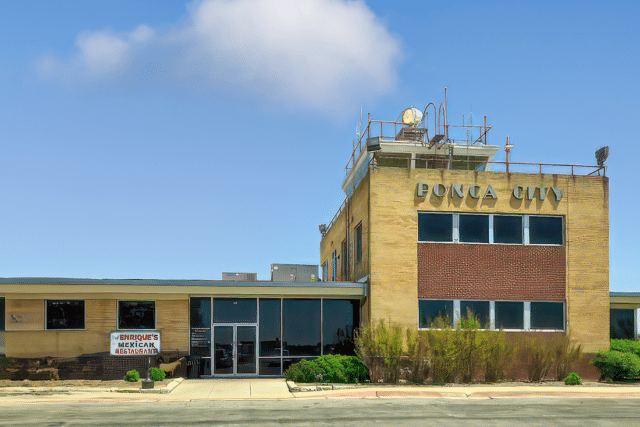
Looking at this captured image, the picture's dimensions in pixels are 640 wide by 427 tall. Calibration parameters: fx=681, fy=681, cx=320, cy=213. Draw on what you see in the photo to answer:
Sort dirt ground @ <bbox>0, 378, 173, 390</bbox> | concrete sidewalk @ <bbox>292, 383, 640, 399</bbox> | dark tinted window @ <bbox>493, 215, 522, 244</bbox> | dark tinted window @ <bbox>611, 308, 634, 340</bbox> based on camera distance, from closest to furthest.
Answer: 1. concrete sidewalk @ <bbox>292, 383, 640, 399</bbox>
2. dirt ground @ <bbox>0, 378, 173, 390</bbox>
3. dark tinted window @ <bbox>493, 215, 522, 244</bbox>
4. dark tinted window @ <bbox>611, 308, 634, 340</bbox>

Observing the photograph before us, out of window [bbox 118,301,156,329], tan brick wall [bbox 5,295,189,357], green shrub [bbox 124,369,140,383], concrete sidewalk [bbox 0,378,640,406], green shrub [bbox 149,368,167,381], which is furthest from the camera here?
window [bbox 118,301,156,329]

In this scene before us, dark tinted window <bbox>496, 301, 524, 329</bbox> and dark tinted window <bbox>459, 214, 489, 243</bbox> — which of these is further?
dark tinted window <bbox>459, 214, 489, 243</bbox>

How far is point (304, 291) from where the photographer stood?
26328 mm

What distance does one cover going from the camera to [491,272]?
26516 millimetres

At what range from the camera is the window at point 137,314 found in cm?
2630

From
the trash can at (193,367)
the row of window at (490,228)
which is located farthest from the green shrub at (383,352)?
the trash can at (193,367)

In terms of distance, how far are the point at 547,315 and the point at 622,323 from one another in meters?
7.56

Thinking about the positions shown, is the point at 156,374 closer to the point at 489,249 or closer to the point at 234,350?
the point at 234,350

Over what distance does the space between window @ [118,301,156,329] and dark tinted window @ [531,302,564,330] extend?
14835 millimetres

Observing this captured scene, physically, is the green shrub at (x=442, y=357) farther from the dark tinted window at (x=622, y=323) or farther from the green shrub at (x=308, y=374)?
the dark tinted window at (x=622, y=323)

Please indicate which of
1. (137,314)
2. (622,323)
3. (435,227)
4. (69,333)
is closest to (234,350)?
(137,314)

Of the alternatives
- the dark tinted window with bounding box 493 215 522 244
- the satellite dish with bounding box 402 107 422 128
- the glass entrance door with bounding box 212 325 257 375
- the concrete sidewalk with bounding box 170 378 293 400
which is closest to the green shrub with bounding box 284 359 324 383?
the concrete sidewalk with bounding box 170 378 293 400

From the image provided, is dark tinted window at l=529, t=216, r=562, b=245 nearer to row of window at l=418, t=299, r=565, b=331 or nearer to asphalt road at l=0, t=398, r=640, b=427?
row of window at l=418, t=299, r=565, b=331

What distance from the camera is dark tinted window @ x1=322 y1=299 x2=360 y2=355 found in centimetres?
2717
